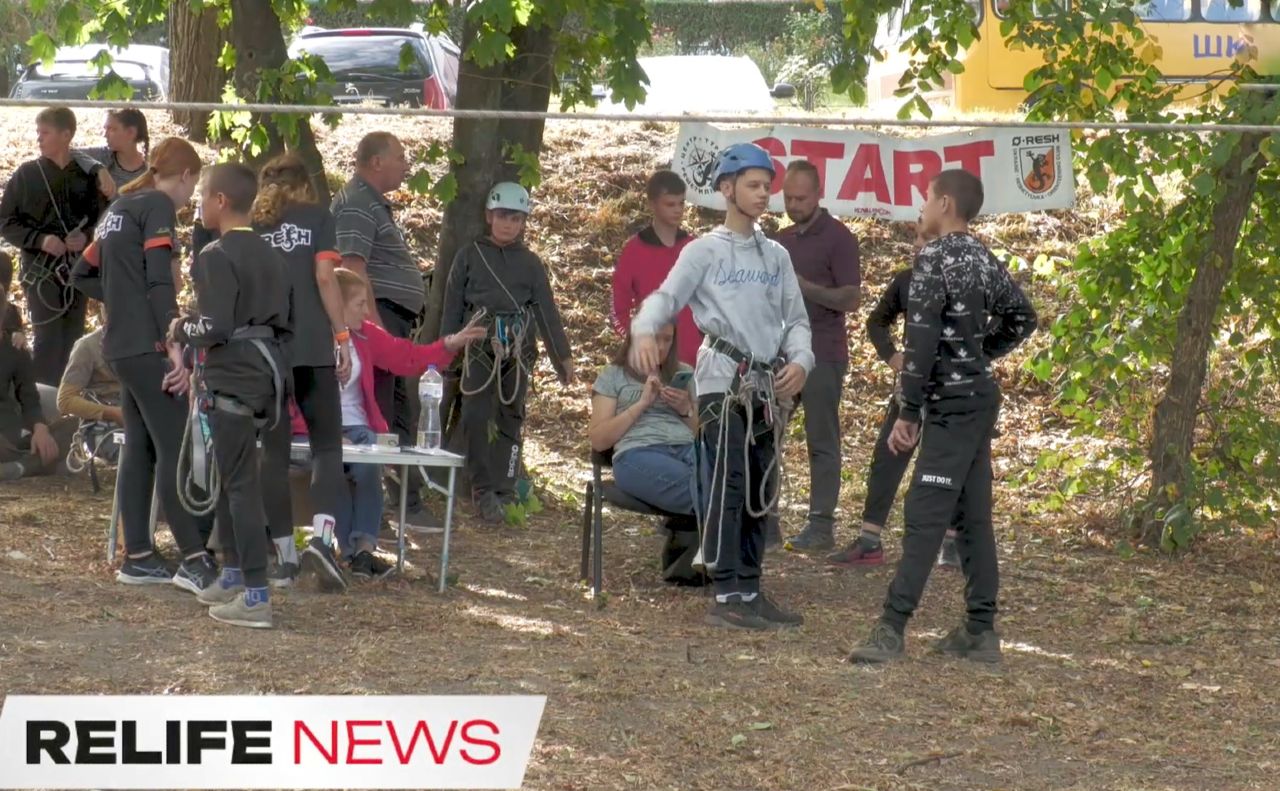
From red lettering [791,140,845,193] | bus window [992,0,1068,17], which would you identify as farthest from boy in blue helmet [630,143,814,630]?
red lettering [791,140,845,193]

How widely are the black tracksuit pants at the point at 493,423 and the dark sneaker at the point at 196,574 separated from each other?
1993mm

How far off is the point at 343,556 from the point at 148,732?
2.15m

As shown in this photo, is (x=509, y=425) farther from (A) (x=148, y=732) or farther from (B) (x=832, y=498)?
(A) (x=148, y=732)

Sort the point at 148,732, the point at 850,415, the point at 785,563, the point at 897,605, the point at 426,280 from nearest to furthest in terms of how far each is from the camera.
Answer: the point at 148,732, the point at 897,605, the point at 785,563, the point at 426,280, the point at 850,415

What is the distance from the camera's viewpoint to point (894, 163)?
30.3 ft

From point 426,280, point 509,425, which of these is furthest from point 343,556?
point 426,280

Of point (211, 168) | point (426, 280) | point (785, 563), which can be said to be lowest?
point (785, 563)

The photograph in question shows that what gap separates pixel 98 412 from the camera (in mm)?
8188

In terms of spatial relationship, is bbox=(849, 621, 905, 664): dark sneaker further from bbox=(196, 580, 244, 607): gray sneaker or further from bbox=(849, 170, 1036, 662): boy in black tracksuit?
bbox=(196, 580, 244, 607): gray sneaker

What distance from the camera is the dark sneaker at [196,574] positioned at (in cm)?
639

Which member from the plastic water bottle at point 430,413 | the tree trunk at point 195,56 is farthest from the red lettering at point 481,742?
the tree trunk at point 195,56

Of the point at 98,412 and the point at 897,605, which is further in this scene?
the point at 98,412

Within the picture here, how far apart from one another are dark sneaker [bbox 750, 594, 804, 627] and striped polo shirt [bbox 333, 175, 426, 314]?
7.88 ft

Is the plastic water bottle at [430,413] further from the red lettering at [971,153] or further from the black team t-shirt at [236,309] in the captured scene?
the red lettering at [971,153]
